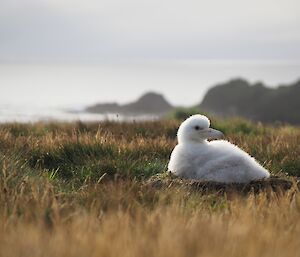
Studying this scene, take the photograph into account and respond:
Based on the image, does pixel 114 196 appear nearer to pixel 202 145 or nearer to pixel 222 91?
pixel 202 145

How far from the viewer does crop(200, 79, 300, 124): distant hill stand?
33.2m

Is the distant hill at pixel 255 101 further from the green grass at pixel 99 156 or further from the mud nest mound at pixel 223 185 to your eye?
the mud nest mound at pixel 223 185

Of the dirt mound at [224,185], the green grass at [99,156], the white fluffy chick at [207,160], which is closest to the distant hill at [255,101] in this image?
the green grass at [99,156]

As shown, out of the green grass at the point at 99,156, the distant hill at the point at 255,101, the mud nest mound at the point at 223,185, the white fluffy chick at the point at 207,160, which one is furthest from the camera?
the distant hill at the point at 255,101

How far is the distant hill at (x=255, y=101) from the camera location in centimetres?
3316

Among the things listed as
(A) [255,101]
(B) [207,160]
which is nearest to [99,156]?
(B) [207,160]

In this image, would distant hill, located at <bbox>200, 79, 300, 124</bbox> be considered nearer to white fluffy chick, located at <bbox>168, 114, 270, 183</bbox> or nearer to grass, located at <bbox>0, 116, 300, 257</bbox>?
grass, located at <bbox>0, 116, 300, 257</bbox>

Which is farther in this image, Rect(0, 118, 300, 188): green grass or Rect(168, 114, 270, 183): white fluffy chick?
Rect(0, 118, 300, 188): green grass

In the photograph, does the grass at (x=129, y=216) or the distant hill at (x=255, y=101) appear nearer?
the grass at (x=129, y=216)

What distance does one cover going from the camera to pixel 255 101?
35.4 m

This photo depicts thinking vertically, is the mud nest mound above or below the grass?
below

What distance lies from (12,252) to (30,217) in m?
1.22

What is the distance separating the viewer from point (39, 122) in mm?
15695

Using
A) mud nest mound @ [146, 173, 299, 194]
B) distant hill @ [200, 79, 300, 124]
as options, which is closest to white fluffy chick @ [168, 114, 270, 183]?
mud nest mound @ [146, 173, 299, 194]
